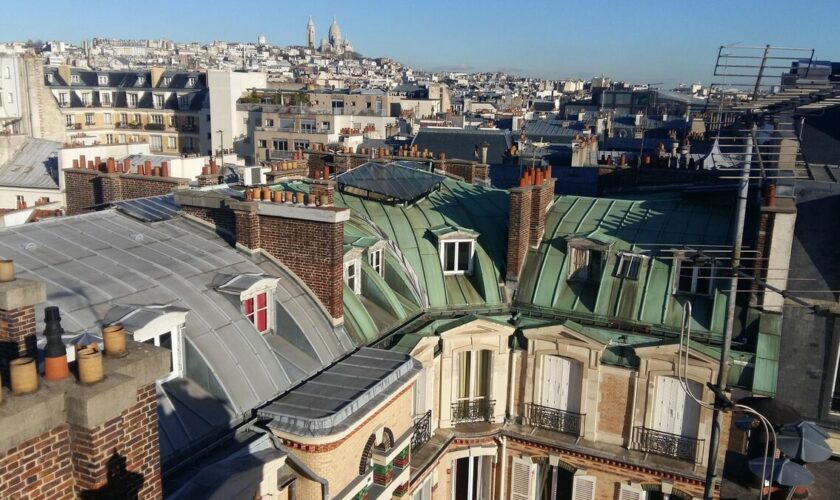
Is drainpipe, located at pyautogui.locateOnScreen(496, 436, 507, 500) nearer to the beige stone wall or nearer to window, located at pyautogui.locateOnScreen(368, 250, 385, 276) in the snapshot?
window, located at pyautogui.locateOnScreen(368, 250, 385, 276)

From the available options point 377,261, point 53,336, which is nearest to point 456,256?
point 377,261

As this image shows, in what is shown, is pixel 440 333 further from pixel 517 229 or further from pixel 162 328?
pixel 162 328

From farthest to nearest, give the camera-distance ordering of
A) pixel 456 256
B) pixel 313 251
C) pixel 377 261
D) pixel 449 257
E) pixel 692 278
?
pixel 449 257 < pixel 456 256 < pixel 377 261 < pixel 692 278 < pixel 313 251

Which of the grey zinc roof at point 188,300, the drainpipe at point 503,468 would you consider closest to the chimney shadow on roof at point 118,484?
the grey zinc roof at point 188,300

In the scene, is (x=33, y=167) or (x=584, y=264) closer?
(x=584, y=264)

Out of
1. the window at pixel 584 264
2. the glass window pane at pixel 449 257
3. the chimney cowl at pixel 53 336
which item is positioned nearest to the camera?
the chimney cowl at pixel 53 336

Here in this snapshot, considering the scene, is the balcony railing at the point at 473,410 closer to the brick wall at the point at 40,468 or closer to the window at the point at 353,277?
the window at the point at 353,277

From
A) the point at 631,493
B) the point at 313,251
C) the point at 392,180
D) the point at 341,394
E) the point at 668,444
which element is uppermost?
the point at 392,180
